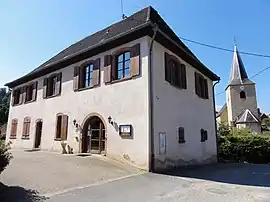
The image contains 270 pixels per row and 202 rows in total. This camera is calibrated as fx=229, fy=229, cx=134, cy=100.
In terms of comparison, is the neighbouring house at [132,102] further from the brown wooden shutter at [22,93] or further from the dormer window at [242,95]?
the dormer window at [242,95]

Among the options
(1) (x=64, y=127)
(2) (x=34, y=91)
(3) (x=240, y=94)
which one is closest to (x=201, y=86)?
(1) (x=64, y=127)

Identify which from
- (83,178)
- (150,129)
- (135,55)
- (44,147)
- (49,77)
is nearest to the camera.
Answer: (83,178)

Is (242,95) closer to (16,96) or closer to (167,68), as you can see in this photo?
(167,68)

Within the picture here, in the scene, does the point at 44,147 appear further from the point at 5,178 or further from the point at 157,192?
the point at 157,192

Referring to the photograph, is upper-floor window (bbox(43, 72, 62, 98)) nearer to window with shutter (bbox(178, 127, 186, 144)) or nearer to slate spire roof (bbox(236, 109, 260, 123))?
window with shutter (bbox(178, 127, 186, 144))

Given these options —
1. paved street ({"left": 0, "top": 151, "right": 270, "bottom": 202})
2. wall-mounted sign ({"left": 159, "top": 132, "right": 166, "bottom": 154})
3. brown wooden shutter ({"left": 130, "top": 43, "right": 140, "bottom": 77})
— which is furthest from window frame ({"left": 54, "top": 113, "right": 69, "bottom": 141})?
wall-mounted sign ({"left": 159, "top": 132, "right": 166, "bottom": 154})

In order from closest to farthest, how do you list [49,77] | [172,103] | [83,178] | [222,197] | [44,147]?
[222,197]
[83,178]
[172,103]
[44,147]
[49,77]

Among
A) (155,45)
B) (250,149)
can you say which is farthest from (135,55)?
(250,149)

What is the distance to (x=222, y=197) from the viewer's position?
6.04 metres

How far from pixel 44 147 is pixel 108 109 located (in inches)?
258

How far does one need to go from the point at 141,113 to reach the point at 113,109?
1818 mm

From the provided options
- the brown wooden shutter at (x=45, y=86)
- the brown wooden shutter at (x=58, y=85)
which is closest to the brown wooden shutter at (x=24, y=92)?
the brown wooden shutter at (x=45, y=86)

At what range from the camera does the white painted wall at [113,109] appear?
32.7ft

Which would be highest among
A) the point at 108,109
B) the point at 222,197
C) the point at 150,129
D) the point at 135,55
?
the point at 135,55
